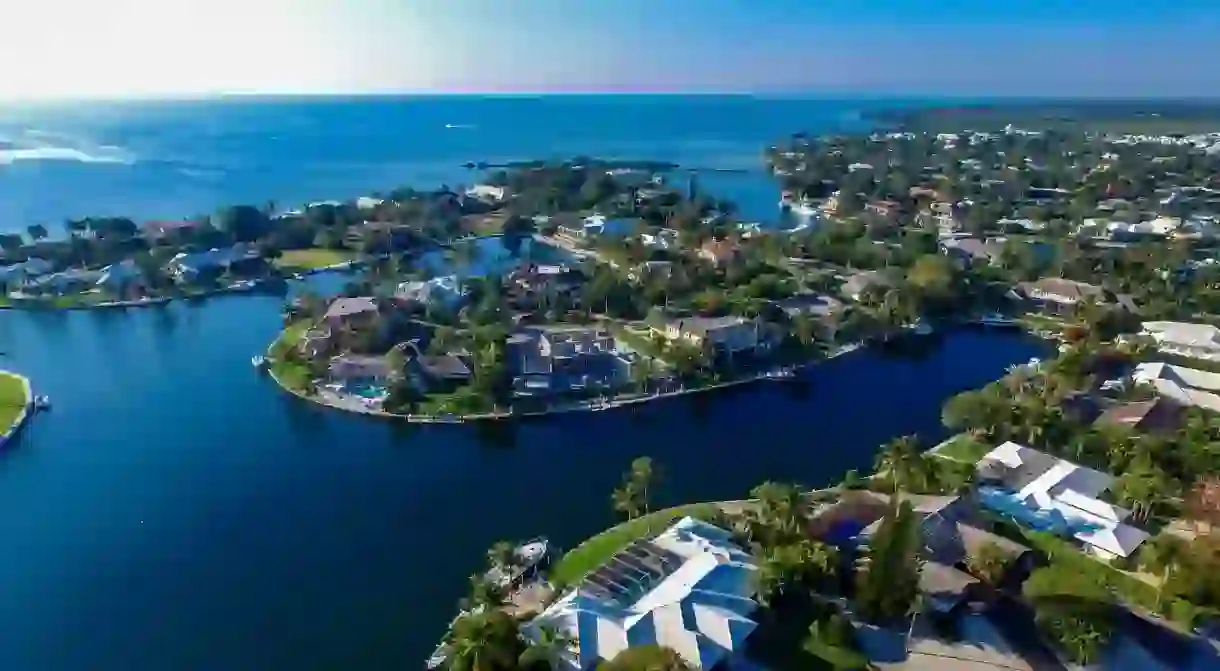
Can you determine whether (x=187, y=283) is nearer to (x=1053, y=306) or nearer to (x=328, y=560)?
(x=328, y=560)

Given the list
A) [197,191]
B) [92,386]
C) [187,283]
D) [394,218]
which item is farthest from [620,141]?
[92,386]

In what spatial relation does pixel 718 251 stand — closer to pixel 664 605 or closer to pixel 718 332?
pixel 718 332

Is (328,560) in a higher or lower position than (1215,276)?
lower

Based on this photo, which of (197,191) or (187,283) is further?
(197,191)

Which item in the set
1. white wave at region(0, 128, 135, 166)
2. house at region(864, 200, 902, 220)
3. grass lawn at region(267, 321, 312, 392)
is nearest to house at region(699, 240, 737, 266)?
house at region(864, 200, 902, 220)

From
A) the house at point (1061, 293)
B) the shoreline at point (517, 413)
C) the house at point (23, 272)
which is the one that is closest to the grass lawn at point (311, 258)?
the house at point (23, 272)

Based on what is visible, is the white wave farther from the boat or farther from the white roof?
the white roof
